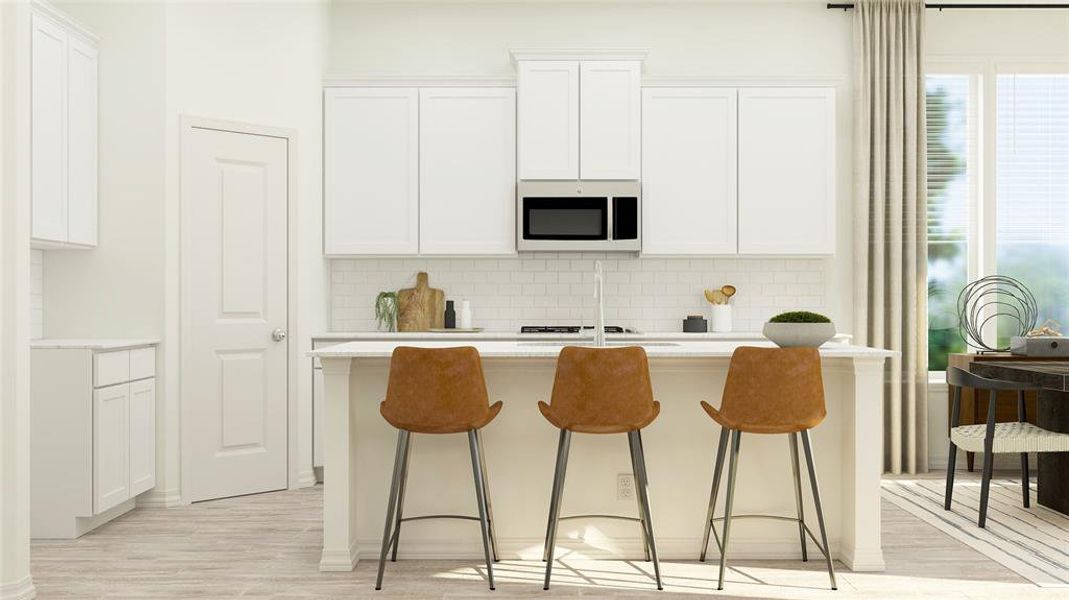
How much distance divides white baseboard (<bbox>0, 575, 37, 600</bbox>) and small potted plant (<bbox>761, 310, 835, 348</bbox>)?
Answer: 3173 mm

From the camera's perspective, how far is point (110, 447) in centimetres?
417

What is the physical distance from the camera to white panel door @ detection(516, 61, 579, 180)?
551cm

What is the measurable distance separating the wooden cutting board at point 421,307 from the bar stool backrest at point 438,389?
8.43 feet

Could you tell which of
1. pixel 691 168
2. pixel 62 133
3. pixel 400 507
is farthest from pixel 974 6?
pixel 62 133

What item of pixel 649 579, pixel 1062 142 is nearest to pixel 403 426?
pixel 649 579

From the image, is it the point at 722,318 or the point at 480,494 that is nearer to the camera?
the point at 480,494

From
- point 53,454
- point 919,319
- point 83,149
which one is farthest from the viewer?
point 919,319

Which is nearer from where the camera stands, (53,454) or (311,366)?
(53,454)

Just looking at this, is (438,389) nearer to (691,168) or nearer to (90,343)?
(90,343)

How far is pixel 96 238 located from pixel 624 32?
3.83 m

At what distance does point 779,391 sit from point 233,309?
10.9ft

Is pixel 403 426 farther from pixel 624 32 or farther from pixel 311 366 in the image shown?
pixel 624 32

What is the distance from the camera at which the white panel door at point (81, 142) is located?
14.4ft

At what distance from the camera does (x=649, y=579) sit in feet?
11.1
